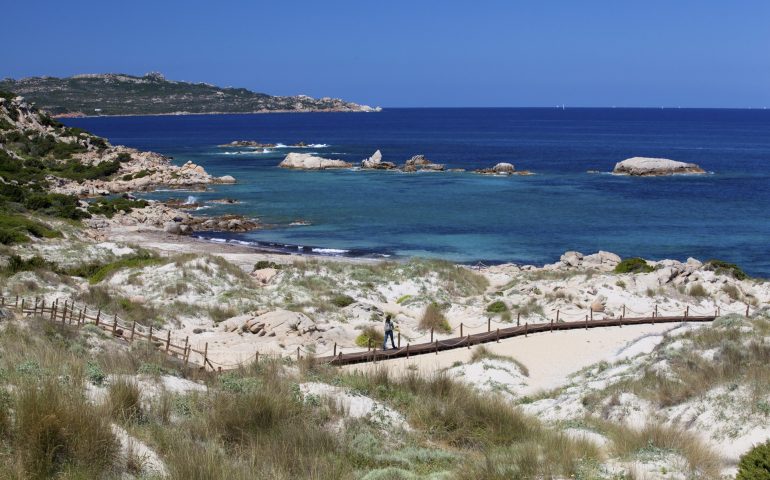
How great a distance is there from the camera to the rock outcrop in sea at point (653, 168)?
84.4m

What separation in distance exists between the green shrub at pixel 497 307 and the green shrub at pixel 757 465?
18551 mm

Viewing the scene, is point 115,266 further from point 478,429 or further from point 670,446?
point 670,446

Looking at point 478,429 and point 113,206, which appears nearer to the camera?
point 478,429

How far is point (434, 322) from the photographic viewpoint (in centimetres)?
2412

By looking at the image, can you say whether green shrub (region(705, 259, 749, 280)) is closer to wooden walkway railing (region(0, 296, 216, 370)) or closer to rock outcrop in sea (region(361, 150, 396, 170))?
wooden walkway railing (region(0, 296, 216, 370))

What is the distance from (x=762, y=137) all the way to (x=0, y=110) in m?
147

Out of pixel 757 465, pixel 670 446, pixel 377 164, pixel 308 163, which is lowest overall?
pixel 377 164

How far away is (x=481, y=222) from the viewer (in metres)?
54.5

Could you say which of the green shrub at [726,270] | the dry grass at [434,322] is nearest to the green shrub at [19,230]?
the dry grass at [434,322]

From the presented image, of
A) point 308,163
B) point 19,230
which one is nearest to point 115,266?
point 19,230

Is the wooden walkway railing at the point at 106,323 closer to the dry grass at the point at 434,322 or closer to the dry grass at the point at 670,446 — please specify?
the dry grass at the point at 434,322

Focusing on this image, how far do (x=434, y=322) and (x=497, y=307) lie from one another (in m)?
3.41

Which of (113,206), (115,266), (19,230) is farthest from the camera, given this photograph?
(113,206)

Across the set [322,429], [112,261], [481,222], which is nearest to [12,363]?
[322,429]
